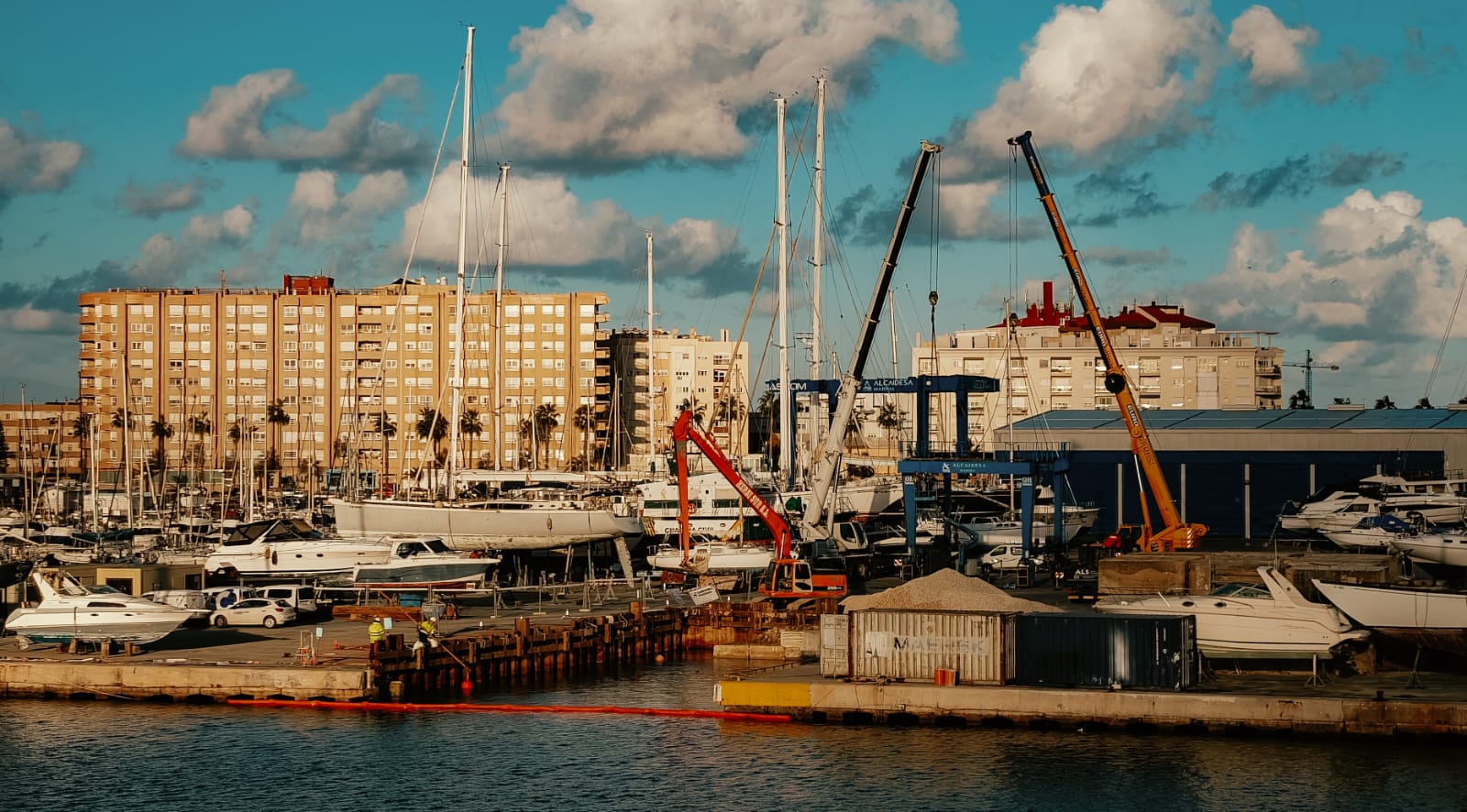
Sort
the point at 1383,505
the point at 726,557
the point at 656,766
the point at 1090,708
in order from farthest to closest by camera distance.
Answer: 1. the point at 1383,505
2. the point at 726,557
3. the point at 1090,708
4. the point at 656,766

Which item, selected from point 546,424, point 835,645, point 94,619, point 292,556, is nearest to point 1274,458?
point 292,556

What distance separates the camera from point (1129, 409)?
2771 inches

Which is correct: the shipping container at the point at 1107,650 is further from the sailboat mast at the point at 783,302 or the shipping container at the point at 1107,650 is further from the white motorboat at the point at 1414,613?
the sailboat mast at the point at 783,302

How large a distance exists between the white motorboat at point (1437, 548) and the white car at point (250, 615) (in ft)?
128

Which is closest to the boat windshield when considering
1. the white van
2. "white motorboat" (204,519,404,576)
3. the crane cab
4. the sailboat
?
the crane cab

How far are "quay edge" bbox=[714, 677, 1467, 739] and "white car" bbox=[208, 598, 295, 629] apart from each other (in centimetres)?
1915

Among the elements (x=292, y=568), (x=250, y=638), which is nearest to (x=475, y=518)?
(x=292, y=568)

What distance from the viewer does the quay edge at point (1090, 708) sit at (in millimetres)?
35188

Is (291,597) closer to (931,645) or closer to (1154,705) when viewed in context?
(931,645)

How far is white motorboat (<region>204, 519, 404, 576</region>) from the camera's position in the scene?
213 feet

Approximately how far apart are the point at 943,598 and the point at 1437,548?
2470 cm

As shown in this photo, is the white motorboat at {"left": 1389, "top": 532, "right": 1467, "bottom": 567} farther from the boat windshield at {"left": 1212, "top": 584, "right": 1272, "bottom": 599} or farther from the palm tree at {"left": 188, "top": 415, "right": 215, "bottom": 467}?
the palm tree at {"left": 188, "top": 415, "right": 215, "bottom": 467}

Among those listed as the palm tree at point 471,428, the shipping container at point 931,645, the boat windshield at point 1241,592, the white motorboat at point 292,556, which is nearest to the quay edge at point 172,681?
the shipping container at point 931,645

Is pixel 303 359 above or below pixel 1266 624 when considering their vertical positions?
above
